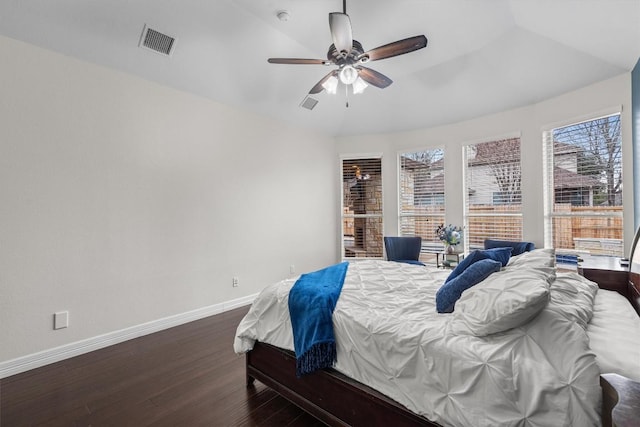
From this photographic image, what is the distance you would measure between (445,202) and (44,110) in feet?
17.2

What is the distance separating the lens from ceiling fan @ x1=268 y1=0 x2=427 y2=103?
220cm

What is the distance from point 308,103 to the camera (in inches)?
180

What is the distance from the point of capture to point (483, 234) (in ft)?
15.0

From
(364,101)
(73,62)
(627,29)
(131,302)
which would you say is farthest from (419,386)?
(364,101)

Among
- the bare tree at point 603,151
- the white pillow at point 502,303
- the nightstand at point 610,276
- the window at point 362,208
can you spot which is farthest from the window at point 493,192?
the white pillow at point 502,303

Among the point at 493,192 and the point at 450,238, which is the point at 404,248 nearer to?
the point at 450,238

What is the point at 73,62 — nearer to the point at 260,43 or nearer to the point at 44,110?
the point at 44,110

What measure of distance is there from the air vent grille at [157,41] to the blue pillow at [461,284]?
11.4 ft

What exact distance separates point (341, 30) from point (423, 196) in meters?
3.62

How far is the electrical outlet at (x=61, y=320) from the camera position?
2604 millimetres

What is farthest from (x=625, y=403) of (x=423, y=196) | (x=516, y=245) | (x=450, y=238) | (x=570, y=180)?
(x=423, y=196)

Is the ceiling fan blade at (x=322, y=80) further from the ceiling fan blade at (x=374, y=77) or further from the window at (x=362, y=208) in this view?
the window at (x=362, y=208)

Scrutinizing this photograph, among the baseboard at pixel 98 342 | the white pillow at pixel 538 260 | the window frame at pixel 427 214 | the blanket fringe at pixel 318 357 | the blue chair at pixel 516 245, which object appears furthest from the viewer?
the window frame at pixel 427 214

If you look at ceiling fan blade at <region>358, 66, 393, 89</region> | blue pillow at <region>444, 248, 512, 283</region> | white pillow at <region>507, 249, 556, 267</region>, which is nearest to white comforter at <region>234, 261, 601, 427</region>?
white pillow at <region>507, 249, 556, 267</region>
